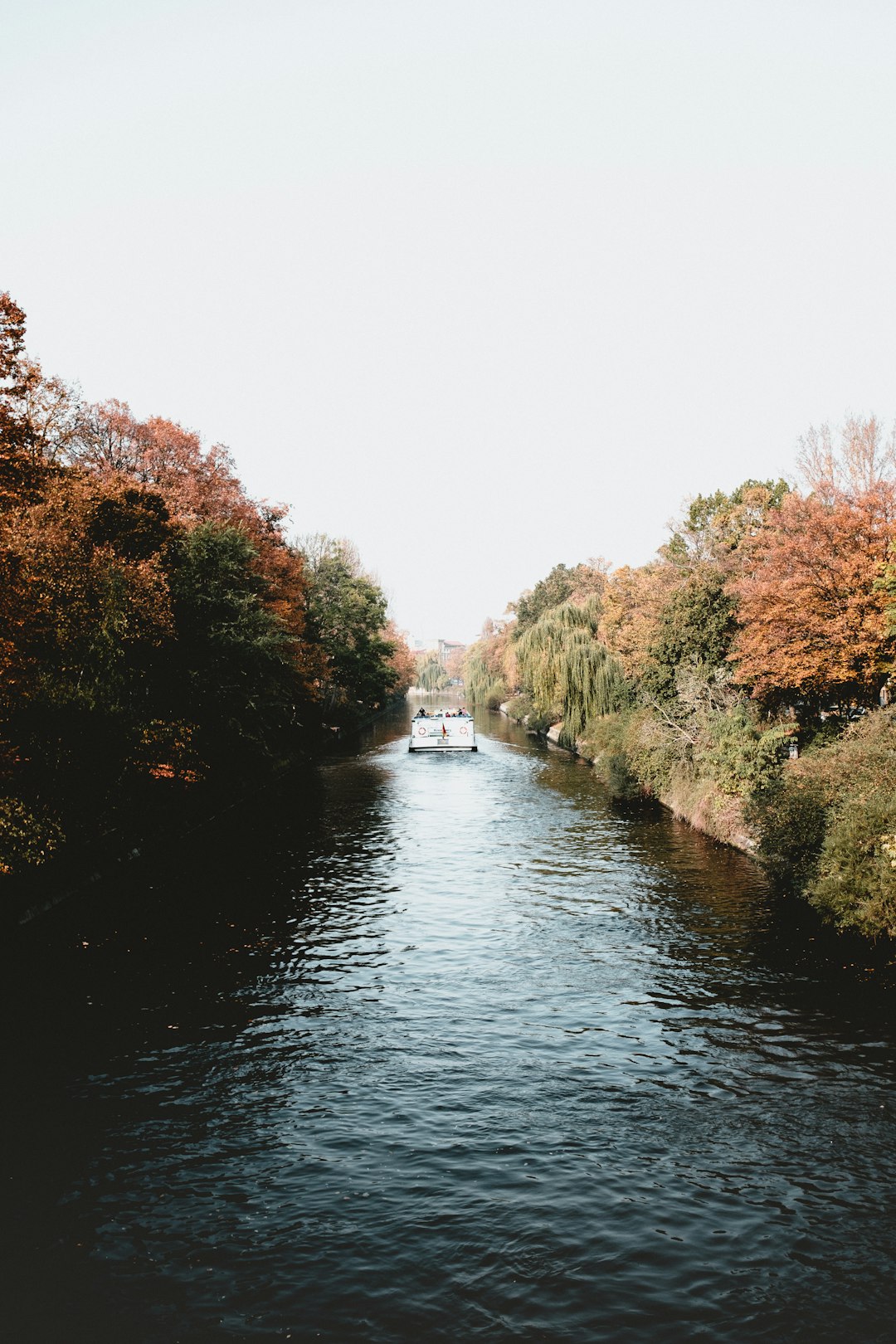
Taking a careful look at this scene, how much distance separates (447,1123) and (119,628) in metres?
17.4

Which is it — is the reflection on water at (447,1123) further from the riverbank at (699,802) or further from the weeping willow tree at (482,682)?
the weeping willow tree at (482,682)

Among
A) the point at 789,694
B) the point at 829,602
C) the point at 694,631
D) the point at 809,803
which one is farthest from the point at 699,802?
the point at 809,803

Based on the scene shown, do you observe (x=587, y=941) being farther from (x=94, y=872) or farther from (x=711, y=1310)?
(x=94, y=872)

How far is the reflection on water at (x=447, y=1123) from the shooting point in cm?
838

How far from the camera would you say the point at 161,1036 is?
1427 centimetres

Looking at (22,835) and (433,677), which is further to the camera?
(433,677)

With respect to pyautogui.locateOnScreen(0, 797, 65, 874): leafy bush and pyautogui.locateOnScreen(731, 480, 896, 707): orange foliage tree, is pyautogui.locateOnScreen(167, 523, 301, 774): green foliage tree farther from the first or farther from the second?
pyautogui.locateOnScreen(731, 480, 896, 707): orange foliage tree

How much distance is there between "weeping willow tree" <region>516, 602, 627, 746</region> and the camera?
1890 inches

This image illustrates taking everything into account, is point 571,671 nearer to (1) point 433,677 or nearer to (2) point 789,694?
(2) point 789,694

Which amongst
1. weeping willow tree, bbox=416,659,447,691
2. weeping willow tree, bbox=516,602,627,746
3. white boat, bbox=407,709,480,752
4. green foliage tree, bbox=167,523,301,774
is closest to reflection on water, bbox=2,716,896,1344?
green foliage tree, bbox=167,523,301,774

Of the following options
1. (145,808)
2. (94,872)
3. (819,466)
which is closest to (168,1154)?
(94,872)

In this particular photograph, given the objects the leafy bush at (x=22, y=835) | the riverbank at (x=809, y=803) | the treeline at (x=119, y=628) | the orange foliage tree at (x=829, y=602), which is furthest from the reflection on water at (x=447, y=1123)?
the orange foliage tree at (x=829, y=602)

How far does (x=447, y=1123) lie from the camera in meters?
11.5

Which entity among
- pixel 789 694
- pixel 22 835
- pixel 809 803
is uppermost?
pixel 789 694
